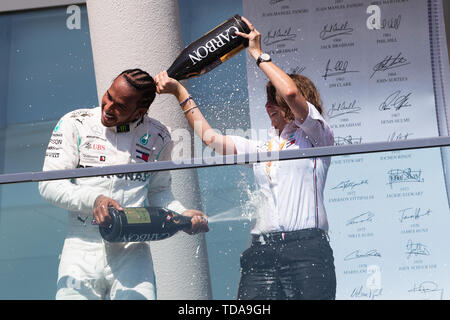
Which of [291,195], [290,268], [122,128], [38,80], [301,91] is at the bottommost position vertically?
[290,268]

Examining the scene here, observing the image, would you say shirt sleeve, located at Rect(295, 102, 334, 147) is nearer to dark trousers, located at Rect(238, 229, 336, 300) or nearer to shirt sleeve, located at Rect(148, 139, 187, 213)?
dark trousers, located at Rect(238, 229, 336, 300)

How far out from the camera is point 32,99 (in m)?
4.60

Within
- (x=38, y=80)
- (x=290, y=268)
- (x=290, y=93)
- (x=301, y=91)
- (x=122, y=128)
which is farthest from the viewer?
(x=38, y=80)

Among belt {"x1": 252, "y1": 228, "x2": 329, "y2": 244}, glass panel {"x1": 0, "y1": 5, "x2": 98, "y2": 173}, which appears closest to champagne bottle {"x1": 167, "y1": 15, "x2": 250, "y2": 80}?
belt {"x1": 252, "y1": 228, "x2": 329, "y2": 244}

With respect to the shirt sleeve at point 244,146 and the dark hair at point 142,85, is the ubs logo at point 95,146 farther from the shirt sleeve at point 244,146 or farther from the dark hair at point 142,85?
the shirt sleeve at point 244,146

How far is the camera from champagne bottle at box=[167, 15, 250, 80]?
2.66m

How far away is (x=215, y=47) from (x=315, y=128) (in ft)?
1.73

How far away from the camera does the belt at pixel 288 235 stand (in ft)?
6.99

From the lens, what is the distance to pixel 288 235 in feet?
7.00

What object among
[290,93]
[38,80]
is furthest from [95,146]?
[38,80]

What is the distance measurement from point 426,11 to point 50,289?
2901 mm

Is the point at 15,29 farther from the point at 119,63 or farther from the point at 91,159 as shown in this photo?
the point at 91,159

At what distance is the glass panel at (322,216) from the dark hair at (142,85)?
15.4 inches

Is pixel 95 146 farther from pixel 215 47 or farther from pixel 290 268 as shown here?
pixel 290 268
